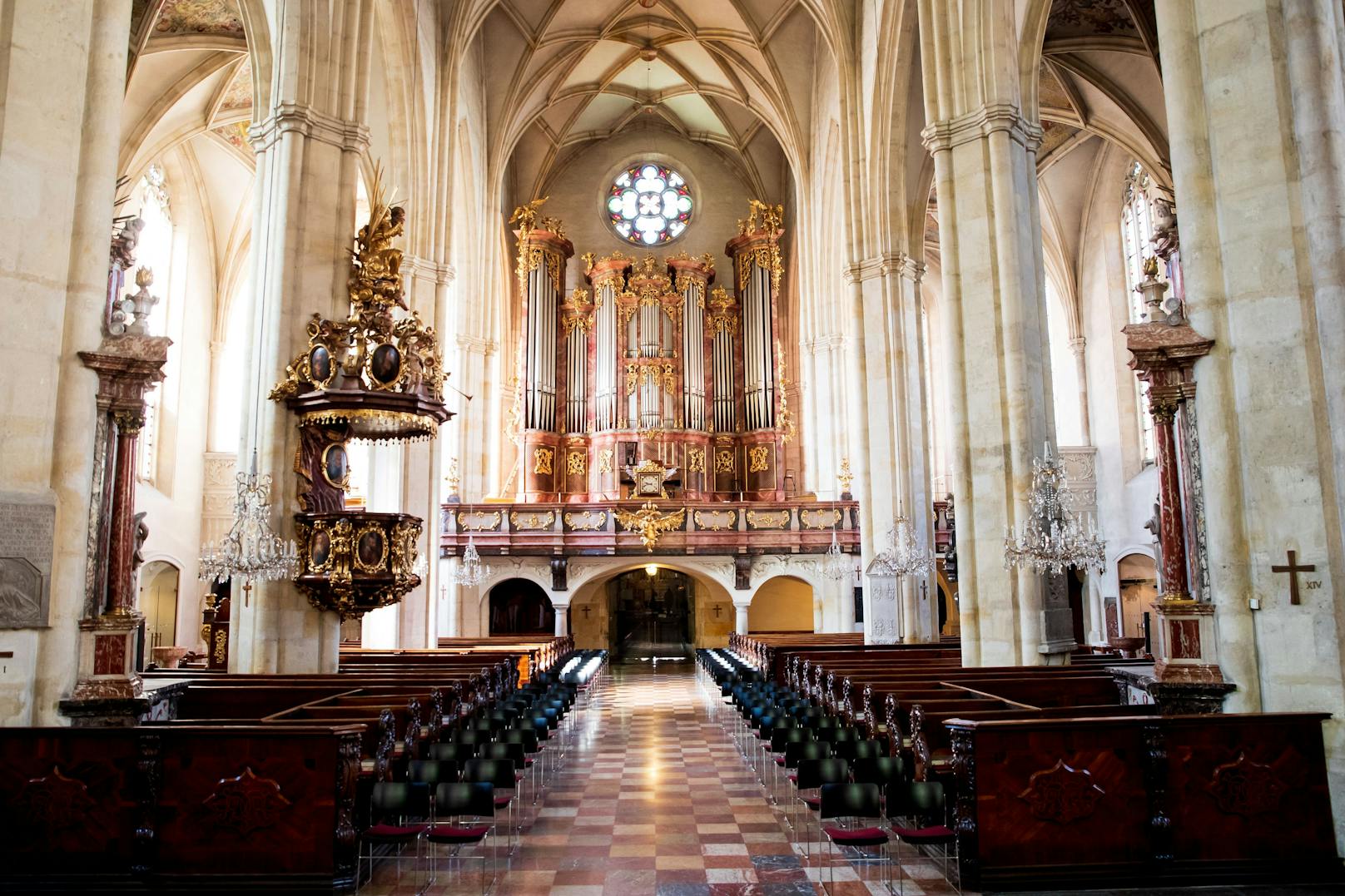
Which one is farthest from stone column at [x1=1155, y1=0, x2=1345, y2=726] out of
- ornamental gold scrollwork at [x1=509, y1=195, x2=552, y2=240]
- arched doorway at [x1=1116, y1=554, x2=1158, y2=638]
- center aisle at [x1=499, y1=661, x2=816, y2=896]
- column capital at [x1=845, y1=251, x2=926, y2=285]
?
→ ornamental gold scrollwork at [x1=509, y1=195, x2=552, y2=240]

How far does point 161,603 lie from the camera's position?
2506 centimetres

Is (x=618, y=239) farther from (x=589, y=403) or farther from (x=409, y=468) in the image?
(x=409, y=468)

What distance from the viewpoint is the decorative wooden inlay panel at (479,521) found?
79.4 feet

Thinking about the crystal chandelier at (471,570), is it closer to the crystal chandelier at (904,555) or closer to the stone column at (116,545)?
the crystal chandelier at (904,555)

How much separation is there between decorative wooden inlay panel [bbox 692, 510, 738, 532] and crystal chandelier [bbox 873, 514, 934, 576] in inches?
235

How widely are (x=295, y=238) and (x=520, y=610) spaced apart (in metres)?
16.7

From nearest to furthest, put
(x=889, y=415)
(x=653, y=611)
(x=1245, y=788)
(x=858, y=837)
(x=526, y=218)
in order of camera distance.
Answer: (x=858, y=837) < (x=1245, y=788) < (x=889, y=415) < (x=526, y=218) < (x=653, y=611)

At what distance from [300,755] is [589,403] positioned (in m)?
24.3

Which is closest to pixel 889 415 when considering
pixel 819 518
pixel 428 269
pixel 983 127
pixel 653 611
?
pixel 819 518

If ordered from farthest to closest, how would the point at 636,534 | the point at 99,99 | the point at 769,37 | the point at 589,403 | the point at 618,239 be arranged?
1. the point at 618,239
2. the point at 589,403
3. the point at 769,37
4. the point at 636,534
5. the point at 99,99

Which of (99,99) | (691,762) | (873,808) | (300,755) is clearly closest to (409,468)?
(691,762)

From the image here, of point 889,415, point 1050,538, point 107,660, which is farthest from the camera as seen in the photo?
point 889,415

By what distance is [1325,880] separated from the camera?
6.49 meters

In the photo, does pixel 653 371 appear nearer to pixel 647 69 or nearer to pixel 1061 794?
pixel 647 69
